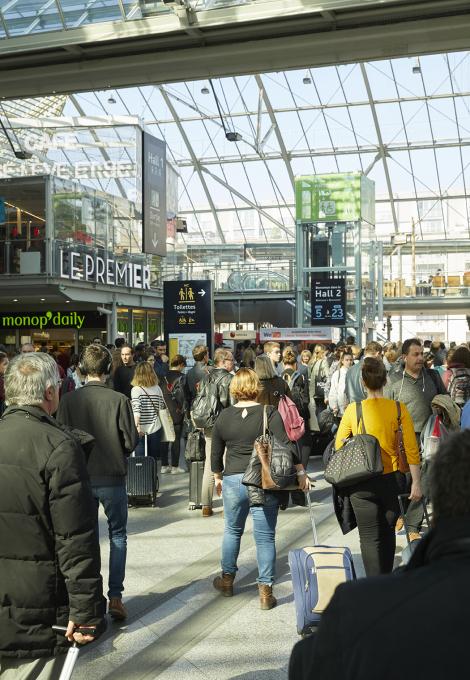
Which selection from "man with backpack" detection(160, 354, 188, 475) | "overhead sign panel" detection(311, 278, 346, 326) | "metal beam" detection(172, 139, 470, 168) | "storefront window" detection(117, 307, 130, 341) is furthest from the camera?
"metal beam" detection(172, 139, 470, 168)

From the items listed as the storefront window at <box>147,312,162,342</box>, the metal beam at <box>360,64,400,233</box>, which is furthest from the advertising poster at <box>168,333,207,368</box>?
the metal beam at <box>360,64,400,233</box>

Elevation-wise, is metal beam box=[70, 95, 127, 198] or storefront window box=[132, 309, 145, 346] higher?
metal beam box=[70, 95, 127, 198]

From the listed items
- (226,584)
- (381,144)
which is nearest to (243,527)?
(226,584)

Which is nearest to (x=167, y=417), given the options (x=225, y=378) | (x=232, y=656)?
(x=225, y=378)

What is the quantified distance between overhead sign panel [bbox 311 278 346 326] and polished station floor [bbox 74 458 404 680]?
18.4 metres

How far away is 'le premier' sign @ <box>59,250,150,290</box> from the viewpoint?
75.9 feet

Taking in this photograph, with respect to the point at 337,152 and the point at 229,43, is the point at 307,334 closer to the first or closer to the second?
the point at 229,43

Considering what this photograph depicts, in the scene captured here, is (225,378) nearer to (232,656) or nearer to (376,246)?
(232,656)

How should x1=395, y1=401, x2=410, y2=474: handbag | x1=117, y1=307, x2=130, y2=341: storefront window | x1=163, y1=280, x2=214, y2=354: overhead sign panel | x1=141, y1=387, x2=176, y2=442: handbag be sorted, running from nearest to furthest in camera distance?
x1=395, y1=401, x2=410, y2=474: handbag
x1=141, y1=387, x2=176, y2=442: handbag
x1=163, y1=280, x2=214, y2=354: overhead sign panel
x1=117, y1=307, x2=130, y2=341: storefront window

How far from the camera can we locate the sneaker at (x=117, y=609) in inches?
226

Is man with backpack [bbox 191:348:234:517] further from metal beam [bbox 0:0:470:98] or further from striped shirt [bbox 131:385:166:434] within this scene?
metal beam [bbox 0:0:470:98]

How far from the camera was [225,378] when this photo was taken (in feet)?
30.2

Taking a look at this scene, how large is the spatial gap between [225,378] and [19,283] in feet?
47.4

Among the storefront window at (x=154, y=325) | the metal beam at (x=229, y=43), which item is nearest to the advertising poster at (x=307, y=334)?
the storefront window at (x=154, y=325)
